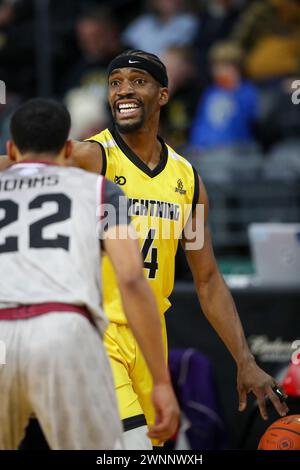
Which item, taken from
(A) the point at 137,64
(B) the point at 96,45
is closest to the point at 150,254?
(A) the point at 137,64

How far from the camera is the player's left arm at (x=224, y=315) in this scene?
6098mm

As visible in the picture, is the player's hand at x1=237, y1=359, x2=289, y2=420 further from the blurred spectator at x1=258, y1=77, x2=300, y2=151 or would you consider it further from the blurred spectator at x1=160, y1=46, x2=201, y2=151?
the blurred spectator at x1=160, y1=46, x2=201, y2=151

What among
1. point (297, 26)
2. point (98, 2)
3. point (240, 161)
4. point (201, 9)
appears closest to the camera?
point (240, 161)

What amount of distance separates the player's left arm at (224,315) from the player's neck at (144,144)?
339 mm

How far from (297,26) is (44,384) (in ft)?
28.6

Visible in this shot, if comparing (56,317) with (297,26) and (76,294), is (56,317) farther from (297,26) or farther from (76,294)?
(297,26)

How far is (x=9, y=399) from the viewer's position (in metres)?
4.50

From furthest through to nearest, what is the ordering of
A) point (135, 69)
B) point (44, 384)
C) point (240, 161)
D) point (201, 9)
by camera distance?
1. point (201, 9)
2. point (240, 161)
3. point (135, 69)
4. point (44, 384)

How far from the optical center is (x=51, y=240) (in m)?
4.56

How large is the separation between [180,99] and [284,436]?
6.68 m

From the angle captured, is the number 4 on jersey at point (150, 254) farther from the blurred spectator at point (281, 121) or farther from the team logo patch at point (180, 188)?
the blurred spectator at point (281, 121)

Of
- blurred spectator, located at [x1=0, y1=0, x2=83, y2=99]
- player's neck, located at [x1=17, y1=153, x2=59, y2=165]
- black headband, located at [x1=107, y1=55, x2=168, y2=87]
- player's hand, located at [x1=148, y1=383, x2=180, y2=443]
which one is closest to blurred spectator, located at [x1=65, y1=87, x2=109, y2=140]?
blurred spectator, located at [x1=0, y1=0, x2=83, y2=99]

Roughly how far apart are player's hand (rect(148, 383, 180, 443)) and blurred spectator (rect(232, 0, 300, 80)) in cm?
804
